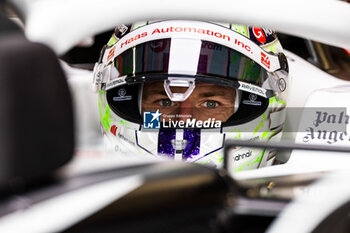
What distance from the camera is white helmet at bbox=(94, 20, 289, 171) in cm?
190

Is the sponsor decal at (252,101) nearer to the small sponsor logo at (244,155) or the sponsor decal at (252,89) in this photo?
the sponsor decal at (252,89)

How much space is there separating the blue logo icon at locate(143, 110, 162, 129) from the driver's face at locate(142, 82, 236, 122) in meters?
0.03

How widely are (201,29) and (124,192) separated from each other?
109 cm

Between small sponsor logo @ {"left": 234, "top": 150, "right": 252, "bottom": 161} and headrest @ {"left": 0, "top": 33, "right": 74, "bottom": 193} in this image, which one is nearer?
headrest @ {"left": 0, "top": 33, "right": 74, "bottom": 193}

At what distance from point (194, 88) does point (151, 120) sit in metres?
0.21

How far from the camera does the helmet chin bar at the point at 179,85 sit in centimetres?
190

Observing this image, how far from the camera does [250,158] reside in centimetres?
197

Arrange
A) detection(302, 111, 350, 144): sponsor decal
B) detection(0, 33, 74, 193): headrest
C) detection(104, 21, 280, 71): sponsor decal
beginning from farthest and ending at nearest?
detection(104, 21, 280, 71): sponsor decal → detection(302, 111, 350, 144): sponsor decal → detection(0, 33, 74, 193): headrest

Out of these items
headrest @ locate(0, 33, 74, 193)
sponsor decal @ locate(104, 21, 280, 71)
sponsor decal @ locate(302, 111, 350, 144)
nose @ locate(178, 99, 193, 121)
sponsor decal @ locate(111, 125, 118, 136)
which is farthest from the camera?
sponsor decal @ locate(111, 125, 118, 136)

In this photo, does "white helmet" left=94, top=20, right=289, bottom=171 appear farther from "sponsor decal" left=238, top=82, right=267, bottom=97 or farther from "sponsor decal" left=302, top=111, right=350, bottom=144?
"sponsor decal" left=302, top=111, right=350, bottom=144

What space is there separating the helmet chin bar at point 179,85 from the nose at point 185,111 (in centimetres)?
4

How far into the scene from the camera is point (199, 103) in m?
2.06

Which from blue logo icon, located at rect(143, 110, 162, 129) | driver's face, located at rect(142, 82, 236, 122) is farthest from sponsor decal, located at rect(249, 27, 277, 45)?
blue logo icon, located at rect(143, 110, 162, 129)

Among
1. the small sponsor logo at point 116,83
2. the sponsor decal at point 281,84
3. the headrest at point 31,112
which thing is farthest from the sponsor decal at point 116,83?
the headrest at point 31,112
